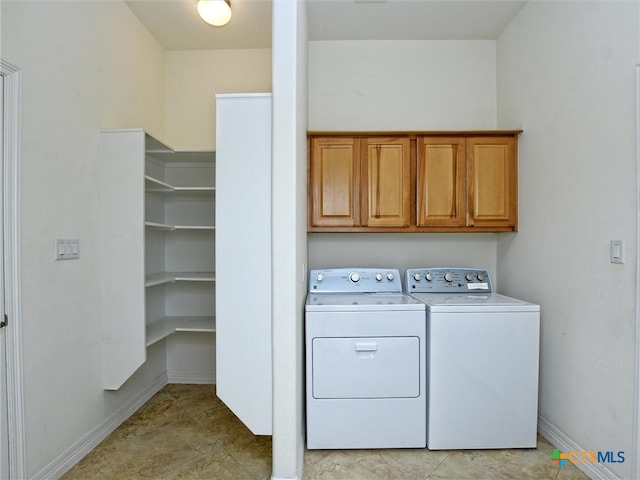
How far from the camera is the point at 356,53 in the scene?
2.89 metres

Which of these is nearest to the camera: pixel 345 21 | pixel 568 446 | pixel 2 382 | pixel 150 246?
pixel 2 382

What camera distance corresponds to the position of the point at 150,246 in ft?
9.18

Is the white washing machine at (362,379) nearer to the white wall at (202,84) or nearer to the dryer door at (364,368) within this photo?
the dryer door at (364,368)

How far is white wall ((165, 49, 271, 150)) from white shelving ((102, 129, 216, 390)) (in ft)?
0.93

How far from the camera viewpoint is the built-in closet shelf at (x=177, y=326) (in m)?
2.55

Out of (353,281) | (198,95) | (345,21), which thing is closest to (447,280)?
(353,281)

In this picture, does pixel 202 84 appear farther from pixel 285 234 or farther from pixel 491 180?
pixel 491 180

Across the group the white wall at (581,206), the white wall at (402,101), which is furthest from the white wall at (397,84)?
the white wall at (581,206)

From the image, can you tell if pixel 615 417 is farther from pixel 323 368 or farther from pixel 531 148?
pixel 531 148

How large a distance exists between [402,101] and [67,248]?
2591 millimetres

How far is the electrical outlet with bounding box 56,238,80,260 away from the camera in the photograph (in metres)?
1.86

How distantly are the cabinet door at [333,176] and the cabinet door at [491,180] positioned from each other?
829 millimetres

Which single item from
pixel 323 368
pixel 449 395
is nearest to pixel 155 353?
pixel 323 368

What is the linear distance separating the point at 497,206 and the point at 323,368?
66.4 inches
